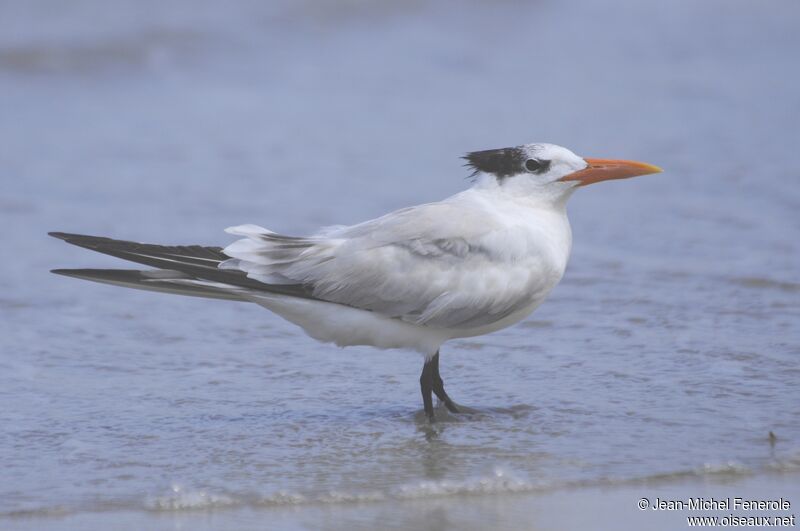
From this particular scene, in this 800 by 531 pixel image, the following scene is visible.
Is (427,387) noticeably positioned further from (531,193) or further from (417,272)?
(531,193)

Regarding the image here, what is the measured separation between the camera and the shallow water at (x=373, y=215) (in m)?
4.64

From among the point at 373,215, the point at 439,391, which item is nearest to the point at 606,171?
the point at 439,391

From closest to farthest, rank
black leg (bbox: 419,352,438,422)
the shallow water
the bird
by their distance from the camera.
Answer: the shallow water → the bird → black leg (bbox: 419,352,438,422)

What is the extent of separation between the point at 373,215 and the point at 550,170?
3.02 metres

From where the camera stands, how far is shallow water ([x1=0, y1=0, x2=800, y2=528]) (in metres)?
4.64

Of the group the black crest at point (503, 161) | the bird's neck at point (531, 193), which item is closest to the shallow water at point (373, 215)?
the bird's neck at point (531, 193)

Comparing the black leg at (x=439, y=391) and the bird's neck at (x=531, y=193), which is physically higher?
the bird's neck at (x=531, y=193)

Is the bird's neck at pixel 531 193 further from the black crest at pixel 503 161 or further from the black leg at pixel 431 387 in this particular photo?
the black leg at pixel 431 387

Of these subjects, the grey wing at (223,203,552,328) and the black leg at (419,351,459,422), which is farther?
the black leg at (419,351,459,422)

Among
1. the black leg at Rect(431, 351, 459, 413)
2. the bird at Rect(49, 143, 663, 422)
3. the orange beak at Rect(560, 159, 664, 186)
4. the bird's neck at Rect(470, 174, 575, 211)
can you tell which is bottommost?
the black leg at Rect(431, 351, 459, 413)

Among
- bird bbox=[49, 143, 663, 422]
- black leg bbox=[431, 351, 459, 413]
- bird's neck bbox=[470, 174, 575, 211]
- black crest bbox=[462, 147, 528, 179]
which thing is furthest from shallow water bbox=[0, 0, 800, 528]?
black crest bbox=[462, 147, 528, 179]

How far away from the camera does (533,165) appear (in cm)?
518

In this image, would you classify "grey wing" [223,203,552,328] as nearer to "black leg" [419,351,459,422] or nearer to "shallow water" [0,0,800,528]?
"black leg" [419,351,459,422]

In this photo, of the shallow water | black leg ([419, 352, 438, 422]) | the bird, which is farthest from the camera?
black leg ([419, 352, 438, 422])
